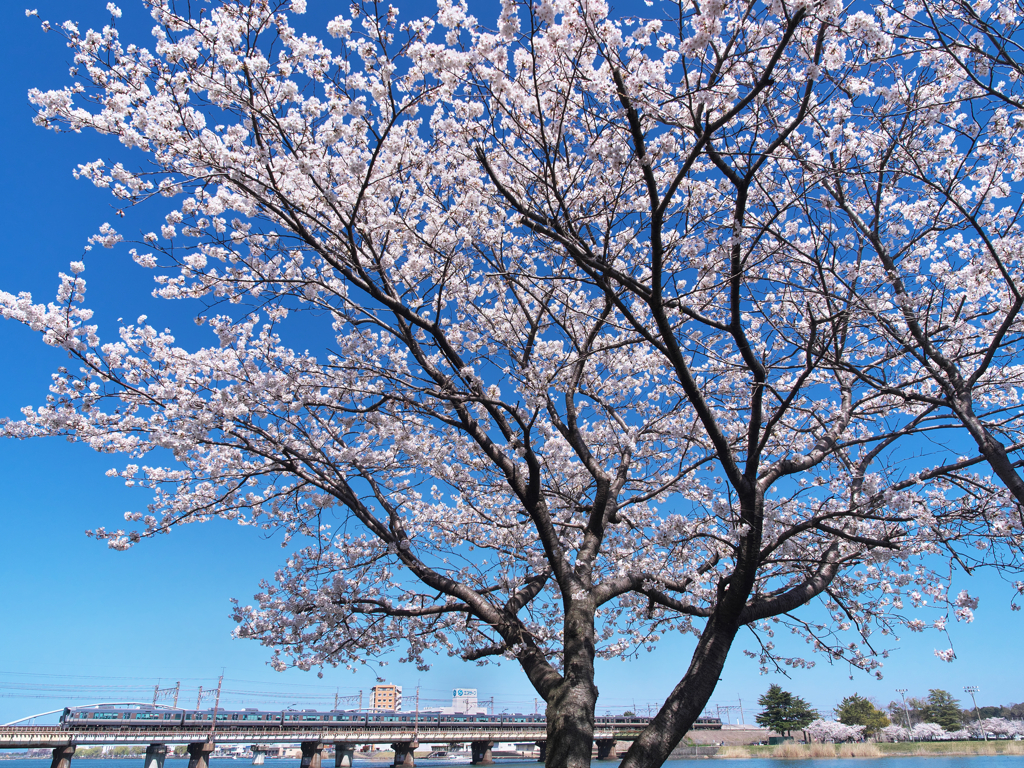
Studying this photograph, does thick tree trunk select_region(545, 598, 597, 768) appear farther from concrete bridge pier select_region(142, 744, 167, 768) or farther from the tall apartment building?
the tall apartment building

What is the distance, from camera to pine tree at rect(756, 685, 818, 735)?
5316cm

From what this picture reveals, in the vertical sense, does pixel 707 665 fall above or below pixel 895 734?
above

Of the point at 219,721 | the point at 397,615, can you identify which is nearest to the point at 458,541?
the point at 397,615

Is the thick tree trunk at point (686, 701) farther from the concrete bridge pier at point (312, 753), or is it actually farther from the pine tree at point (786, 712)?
the pine tree at point (786, 712)

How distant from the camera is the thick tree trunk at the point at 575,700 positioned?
437 cm

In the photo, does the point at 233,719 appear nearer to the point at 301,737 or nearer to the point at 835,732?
the point at 301,737

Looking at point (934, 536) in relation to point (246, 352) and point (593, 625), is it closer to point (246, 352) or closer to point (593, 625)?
point (593, 625)

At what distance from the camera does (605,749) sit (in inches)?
2228

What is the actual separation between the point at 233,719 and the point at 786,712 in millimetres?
49690

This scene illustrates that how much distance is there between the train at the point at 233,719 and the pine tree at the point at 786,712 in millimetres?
13222

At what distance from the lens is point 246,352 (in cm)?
626

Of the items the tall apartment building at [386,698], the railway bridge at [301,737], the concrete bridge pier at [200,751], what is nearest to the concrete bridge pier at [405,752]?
the railway bridge at [301,737]

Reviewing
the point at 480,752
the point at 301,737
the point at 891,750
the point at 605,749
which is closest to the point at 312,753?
the point at 301,737

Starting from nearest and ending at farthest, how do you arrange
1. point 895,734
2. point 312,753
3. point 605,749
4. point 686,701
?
point 686,701 → point 312,753 → point 895,734 → point 605,749
